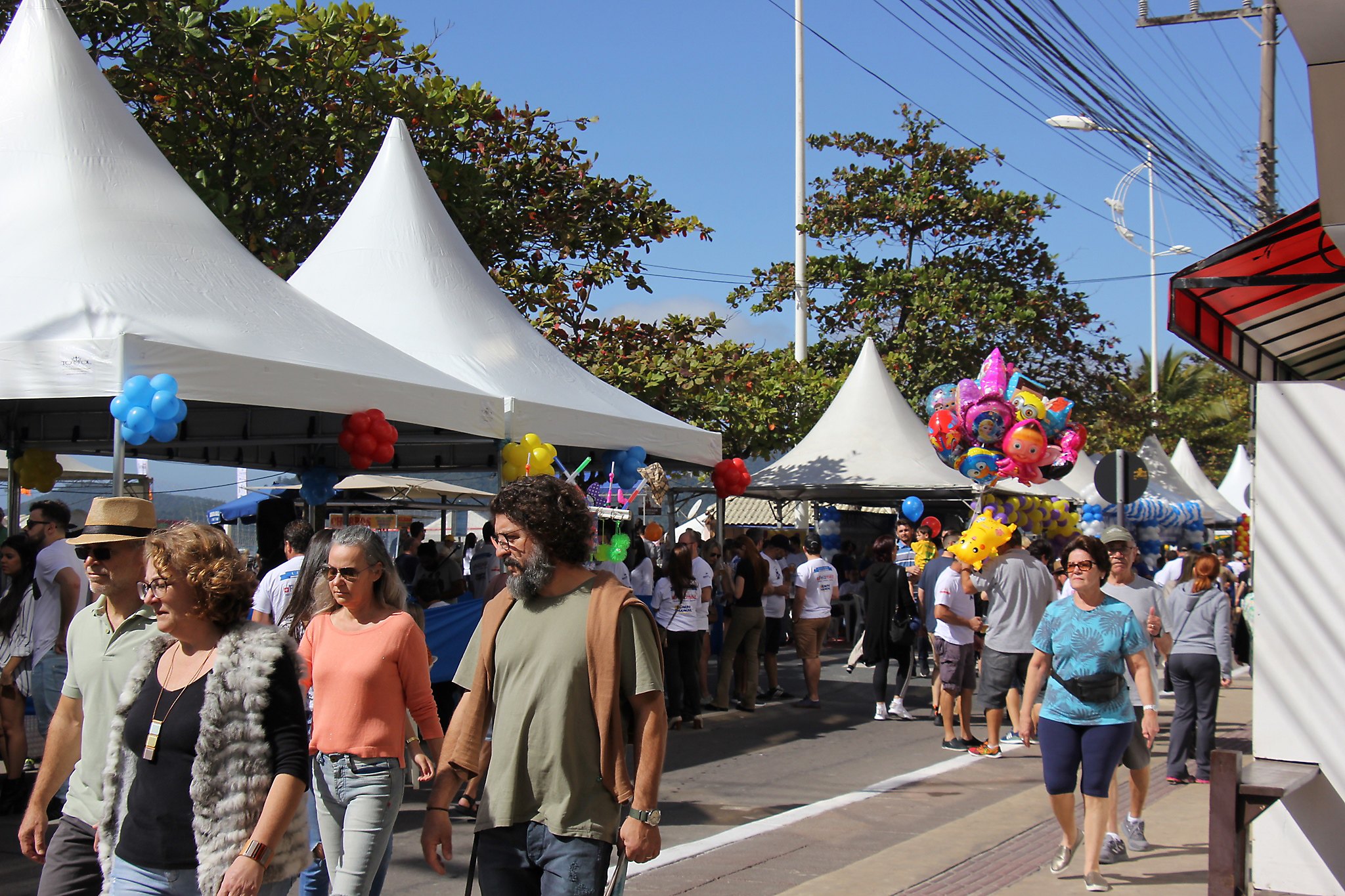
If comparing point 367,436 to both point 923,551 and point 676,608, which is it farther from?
point 923,551

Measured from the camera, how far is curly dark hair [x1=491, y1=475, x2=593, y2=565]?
373 cm

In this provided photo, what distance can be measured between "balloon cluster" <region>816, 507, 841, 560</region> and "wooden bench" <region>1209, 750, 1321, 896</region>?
1852 centimetres

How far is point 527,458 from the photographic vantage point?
9.66m

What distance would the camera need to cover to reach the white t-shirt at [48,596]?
751 cm

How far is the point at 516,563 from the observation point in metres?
3.74

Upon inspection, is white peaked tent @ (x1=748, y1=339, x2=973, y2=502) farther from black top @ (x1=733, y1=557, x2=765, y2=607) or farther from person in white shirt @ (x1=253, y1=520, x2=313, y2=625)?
person in white shirt @ (x1=253, y1=520, x2=313, y2=625)

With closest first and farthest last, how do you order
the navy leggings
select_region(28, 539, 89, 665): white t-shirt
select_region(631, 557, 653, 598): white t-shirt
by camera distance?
the navy leggings → select_region(28, 539, 89, 665): white t-shirt → select_region(631, 557, 653, 598): white t-shirt

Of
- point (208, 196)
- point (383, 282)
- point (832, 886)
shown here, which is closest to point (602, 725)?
point (832, 886)

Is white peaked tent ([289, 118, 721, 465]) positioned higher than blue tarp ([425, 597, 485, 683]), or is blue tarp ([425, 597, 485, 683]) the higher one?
white peaked tent ([289, 118, 721, 465])

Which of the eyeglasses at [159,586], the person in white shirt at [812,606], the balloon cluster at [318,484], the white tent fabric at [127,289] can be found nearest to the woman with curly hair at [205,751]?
the eyeglasses at [159,586]

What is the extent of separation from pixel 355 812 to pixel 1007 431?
12.1m

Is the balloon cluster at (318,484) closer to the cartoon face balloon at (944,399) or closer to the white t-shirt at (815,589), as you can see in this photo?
the white t-shirt at (815,589)

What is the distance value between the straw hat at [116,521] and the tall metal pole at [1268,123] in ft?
42.0

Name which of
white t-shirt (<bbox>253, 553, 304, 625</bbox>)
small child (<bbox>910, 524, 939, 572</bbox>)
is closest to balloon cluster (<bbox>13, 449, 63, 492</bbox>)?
white t-shirt (<bbox>253, 553, 304, 625</bbox>)
